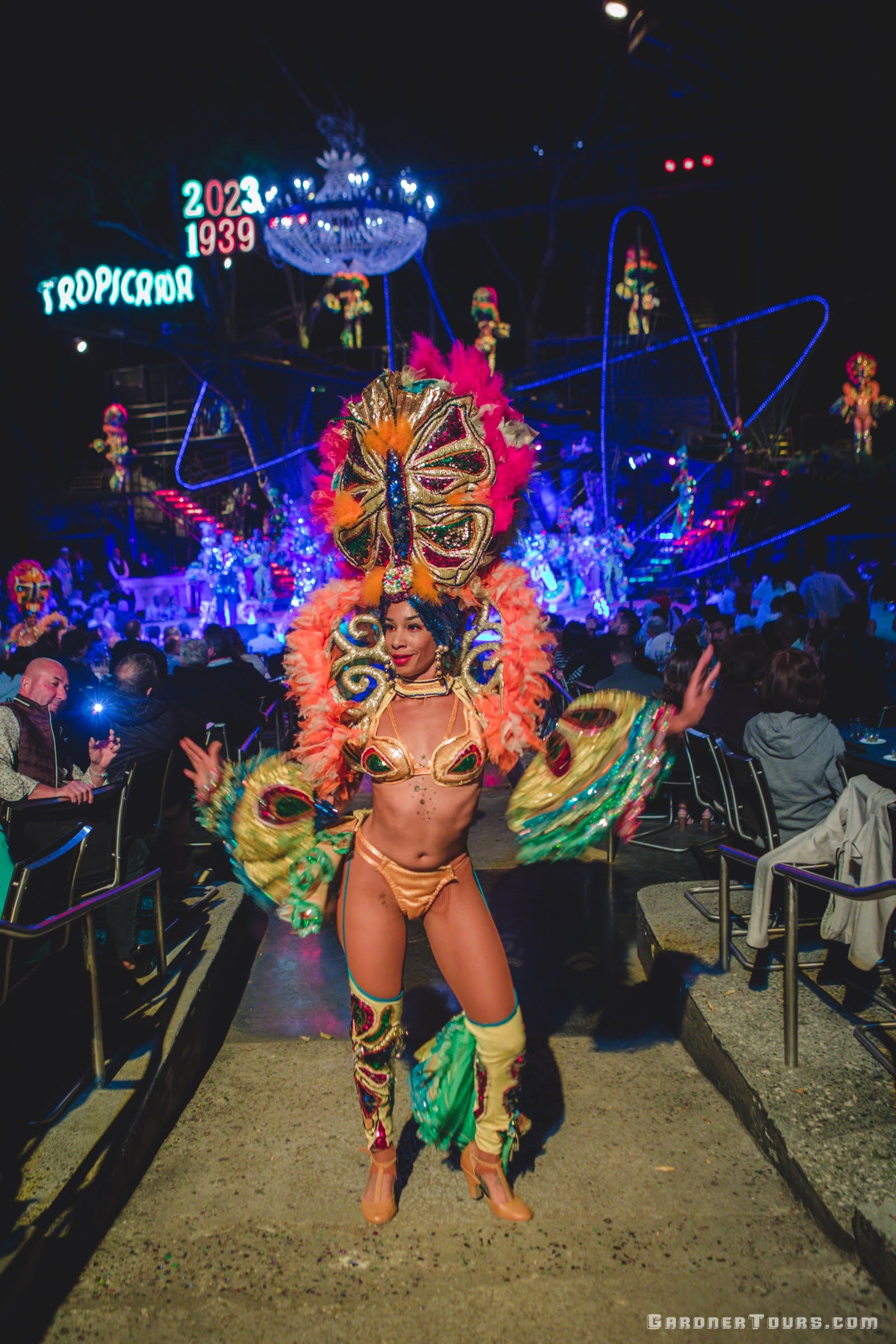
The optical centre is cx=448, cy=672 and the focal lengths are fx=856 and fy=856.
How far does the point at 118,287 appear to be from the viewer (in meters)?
22.5

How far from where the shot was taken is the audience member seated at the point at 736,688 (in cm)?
577

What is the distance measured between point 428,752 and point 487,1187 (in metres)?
1.33

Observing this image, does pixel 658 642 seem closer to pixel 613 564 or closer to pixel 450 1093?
pixel 450 1093

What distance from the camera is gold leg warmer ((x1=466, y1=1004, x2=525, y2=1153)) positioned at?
A: 8.53 ft

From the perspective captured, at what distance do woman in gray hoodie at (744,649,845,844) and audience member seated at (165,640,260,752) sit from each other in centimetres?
402

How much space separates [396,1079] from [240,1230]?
955 millimetres

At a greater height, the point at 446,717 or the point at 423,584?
the point at 423,584

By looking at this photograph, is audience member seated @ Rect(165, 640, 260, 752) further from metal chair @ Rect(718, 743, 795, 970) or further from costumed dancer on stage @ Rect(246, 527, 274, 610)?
costumed dancer on stage @ Rect(246, 527, 274, 610)

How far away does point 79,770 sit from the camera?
5125 mm

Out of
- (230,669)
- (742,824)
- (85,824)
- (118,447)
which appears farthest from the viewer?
(118,447)

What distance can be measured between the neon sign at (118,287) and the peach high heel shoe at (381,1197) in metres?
23.5

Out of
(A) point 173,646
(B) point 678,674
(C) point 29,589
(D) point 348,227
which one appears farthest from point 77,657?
(C) point 29,589

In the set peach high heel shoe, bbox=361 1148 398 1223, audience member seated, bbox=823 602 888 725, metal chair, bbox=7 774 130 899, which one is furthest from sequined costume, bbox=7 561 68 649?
peach high heel shoe, bbox=361 1148 398 1223

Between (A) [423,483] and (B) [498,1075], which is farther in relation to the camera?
(A) [423,483]
